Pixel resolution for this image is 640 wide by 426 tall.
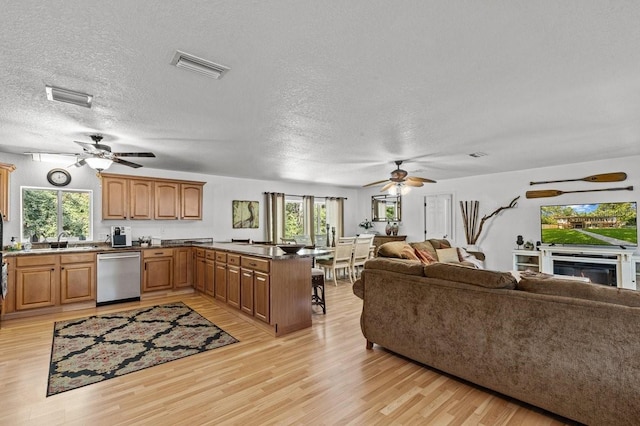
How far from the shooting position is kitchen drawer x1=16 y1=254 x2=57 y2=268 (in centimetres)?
419

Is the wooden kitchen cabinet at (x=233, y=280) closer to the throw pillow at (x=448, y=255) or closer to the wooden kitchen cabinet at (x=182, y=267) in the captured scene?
the wooden kitchen cabinet at (x=182, y=267)

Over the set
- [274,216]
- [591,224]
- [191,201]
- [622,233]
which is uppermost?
[191,201]

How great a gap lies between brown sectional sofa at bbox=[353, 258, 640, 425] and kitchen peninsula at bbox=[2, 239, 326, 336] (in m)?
1.29

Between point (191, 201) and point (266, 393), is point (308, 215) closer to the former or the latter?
point (191, 201)

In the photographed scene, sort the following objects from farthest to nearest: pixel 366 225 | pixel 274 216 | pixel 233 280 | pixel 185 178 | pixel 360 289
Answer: pixel 366 225, pixel 274 216, pixel 185 178, pixel 233 280, pixel 360 289

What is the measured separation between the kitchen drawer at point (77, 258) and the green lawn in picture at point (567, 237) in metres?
7.91

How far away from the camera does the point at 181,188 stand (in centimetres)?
589

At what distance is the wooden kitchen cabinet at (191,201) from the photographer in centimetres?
590

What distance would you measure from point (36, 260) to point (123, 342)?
2180mm

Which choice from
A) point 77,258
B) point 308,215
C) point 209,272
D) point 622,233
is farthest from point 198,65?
point 622,233

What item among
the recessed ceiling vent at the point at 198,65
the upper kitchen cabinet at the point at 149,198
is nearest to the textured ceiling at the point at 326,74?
the recessed ceiling vent at the point at 198,65

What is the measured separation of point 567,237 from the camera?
221 inches

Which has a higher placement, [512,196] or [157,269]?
[512,196]

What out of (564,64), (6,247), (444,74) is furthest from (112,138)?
(564,64)
